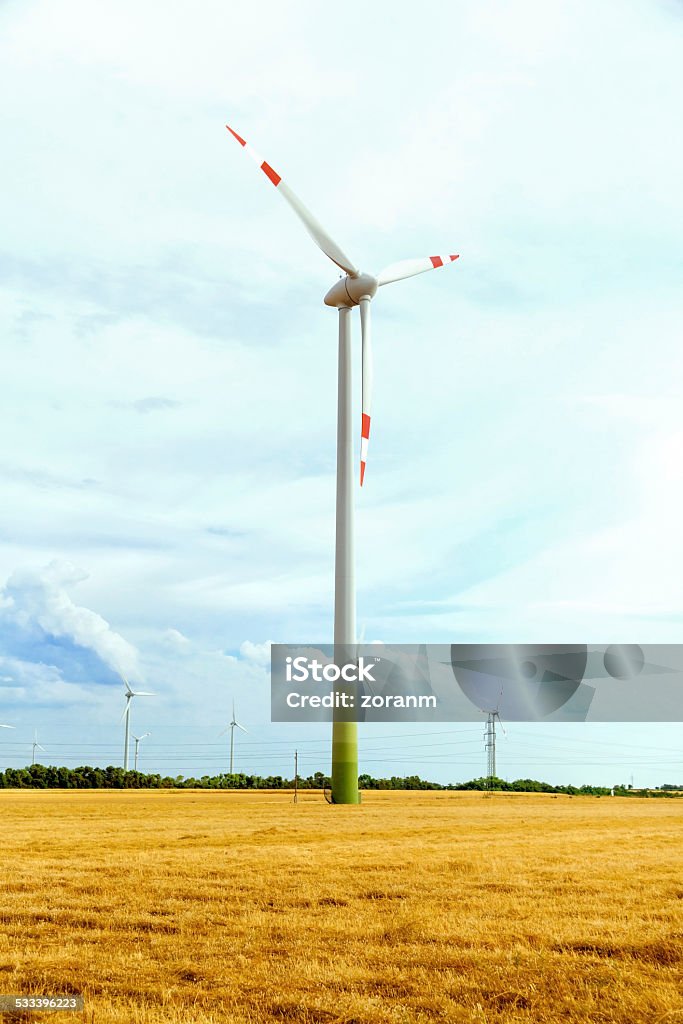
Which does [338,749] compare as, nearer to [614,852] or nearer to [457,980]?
[614,852]

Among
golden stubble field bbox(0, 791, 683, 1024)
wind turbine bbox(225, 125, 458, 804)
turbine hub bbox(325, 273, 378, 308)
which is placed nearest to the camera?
golden stubble field bbox(0, 791, 683, 1024)

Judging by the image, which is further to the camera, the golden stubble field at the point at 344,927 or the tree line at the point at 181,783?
the tree line at the point at 181,783

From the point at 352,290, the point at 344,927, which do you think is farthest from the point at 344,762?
the point at 344,927

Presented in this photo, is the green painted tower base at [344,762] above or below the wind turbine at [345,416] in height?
below

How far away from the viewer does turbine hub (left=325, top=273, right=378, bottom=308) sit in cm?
5997

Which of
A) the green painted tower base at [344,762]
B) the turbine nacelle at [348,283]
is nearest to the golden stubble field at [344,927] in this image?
the green painted tower base at [344,762]

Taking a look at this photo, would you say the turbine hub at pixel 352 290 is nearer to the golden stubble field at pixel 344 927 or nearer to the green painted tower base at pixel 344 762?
the green painted tower base at pixel 344 762

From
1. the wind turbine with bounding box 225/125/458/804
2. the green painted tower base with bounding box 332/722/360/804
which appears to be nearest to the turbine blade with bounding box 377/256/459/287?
the wind turbine with bounding box 225/125/458/804

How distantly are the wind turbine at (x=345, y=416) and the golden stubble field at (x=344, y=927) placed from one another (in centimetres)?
1934

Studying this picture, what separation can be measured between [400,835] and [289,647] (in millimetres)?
18165

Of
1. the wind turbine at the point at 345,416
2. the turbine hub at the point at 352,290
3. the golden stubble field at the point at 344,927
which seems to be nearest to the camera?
the golden stubble field at the point at 344,927

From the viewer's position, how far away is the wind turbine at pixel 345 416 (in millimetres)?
53312

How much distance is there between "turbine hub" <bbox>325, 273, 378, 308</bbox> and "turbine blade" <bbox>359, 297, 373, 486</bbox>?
48 centimetres

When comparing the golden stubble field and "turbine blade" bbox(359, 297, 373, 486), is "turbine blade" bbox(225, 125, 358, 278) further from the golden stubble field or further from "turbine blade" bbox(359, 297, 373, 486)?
the golden stubble field
